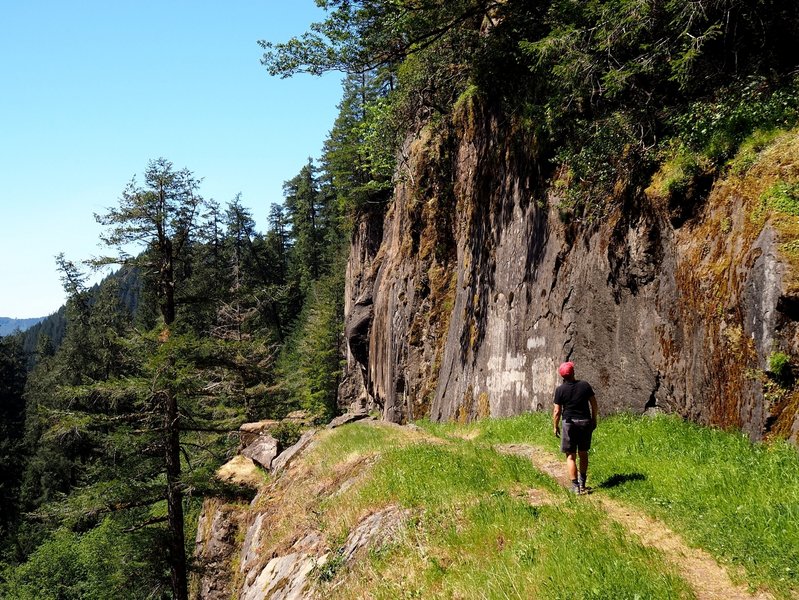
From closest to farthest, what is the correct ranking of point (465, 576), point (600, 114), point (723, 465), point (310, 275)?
point (465, 576) → point (723, 465) → point (600, 114) → point (310, 275)

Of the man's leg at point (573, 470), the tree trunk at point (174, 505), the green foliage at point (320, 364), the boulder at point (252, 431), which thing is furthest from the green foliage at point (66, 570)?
the man's leg at point (573, 470)

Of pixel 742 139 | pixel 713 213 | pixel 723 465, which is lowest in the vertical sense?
pixel 723 465

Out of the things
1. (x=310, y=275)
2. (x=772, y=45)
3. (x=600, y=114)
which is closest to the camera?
(x=772, y=45)

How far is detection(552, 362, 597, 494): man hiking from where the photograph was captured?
7.43 m

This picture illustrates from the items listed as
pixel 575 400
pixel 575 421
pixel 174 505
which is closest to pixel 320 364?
pixel 174 505

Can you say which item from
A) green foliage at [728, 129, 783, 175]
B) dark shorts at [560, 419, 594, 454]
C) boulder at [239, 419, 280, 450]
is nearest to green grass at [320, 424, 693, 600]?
dark shorts at [560, 419, 594, 454]

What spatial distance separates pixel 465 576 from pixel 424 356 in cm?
1682

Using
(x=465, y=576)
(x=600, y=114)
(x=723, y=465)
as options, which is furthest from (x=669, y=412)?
(x=600, y=114)

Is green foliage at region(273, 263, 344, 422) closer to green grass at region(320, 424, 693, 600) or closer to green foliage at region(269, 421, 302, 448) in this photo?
green foliage at region(269, 421, 302, 448)

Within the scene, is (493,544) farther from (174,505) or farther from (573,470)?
(174,505)

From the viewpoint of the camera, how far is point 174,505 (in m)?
16.2

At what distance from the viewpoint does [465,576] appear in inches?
196

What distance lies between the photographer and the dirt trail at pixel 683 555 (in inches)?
170

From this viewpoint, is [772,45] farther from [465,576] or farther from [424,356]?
[424,356]
